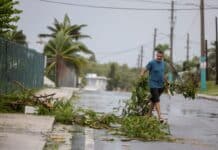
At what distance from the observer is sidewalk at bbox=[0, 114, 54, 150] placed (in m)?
9.41

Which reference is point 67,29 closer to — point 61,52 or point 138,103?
point 61,52

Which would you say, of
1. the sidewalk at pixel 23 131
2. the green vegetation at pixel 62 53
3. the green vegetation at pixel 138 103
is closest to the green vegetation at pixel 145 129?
the sidewalk at pixel 23 131

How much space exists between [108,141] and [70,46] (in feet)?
137

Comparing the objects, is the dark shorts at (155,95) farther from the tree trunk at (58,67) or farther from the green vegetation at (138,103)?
the tree trunk at (58,67)

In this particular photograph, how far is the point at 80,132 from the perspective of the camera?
493 inches

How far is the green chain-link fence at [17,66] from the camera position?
21.2 meters

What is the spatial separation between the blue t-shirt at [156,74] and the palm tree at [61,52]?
37.0 m

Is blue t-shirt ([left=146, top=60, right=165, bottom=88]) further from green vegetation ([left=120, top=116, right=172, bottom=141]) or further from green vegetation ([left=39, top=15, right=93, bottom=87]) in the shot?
green vegetation ([left=39, top=15, right=93, bottom=87])

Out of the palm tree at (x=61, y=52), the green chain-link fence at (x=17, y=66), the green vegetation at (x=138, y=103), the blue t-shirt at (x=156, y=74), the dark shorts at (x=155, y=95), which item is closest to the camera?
the dark shorts at (x=155, y=95)

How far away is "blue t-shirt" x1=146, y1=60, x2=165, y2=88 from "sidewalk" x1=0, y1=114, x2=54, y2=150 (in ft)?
9.62

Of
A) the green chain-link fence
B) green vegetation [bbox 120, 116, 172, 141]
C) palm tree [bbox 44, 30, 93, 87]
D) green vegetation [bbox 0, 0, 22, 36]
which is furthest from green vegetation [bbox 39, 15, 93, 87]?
green vegetation [bbox 120, 116, 172, 141]

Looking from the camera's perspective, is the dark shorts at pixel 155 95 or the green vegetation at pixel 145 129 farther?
the dark shorts at pixel 155 95

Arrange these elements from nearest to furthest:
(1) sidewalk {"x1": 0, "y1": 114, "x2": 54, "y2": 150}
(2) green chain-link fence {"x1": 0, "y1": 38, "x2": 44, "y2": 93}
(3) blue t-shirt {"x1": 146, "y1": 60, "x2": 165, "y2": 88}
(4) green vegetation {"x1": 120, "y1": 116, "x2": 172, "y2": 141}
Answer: (1) sidewalk {"x1": 0, "y1": 114, "x2": 54, "y2": 150}, (4) green vegetation {"x1": 120, "y1": 116, "x2": 172, "y2": 141}, (3) blue t-shirt {"x1": 146, "y1": 60, "x2": 165, "y2": 88}, (2) green chain-link fence {"x1": 0, "y1": 38, "x2": 44, "y2": 93}

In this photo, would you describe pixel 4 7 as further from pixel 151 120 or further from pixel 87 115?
pixel 151 120
